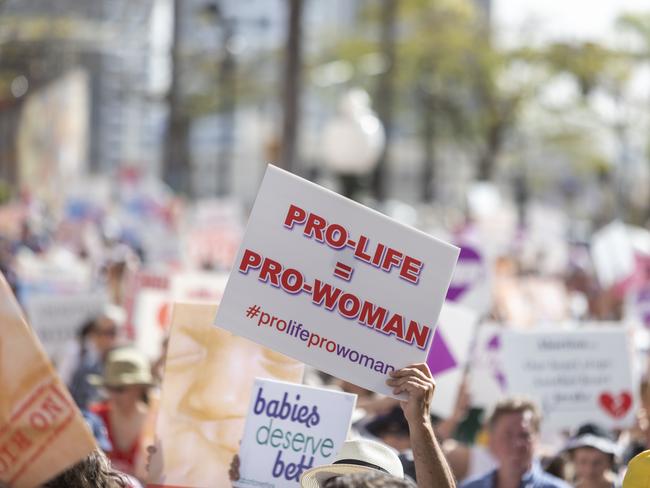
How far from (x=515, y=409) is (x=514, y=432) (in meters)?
0.11

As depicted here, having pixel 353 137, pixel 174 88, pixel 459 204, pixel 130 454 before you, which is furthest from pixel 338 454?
pixel 459 204

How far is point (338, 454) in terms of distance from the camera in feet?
16.2

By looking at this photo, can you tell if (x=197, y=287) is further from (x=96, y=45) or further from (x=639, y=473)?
(x=96, y=45)

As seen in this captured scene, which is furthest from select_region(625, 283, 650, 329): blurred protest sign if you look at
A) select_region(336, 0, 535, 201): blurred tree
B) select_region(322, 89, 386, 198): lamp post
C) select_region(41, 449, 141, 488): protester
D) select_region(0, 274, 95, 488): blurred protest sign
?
select_region(336, 0, 535, 201): blurred tree

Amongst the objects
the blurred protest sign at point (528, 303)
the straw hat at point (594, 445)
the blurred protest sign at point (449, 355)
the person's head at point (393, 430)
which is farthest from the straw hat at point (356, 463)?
the blurred protest sign at point (528, 303)

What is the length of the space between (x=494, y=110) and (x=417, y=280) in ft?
141

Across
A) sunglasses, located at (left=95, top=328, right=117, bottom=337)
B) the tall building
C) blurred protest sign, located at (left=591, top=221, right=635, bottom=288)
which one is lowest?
sunglasses, located at (left=95, top=328, right=117, bottom=337)

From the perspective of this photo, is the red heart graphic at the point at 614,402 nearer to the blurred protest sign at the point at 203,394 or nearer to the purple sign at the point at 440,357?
the purple sign at the point at 440,357

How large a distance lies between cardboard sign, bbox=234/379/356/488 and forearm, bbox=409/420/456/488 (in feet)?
2.11

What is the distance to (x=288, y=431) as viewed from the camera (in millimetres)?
5164

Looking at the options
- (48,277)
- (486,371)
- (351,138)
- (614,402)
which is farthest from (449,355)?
(351,138)

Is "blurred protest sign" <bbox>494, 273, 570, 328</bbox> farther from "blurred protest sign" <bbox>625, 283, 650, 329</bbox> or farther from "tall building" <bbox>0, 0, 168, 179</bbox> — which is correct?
"tall building" <bbox>0, 0, 168, 179</bbox>

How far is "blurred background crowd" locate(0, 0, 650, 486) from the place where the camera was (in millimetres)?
10102

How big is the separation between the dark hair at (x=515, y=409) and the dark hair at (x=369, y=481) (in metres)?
2.64
